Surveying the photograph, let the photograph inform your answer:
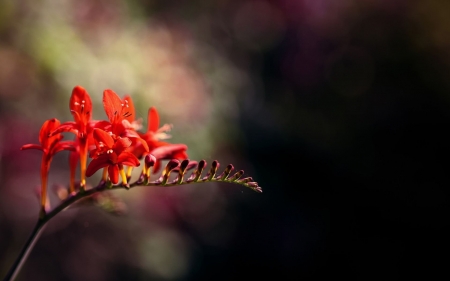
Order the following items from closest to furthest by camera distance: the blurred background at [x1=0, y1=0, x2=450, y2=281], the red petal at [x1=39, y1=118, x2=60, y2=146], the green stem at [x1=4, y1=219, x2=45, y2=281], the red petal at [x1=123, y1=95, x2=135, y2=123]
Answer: the green stem at [x1=4, y1=219, x2=45, y2=281], the red petal at [x1=39, y1=118, x2=60, y2=146], the red petal at [x1=123, y1=95, x2=135, y2=123], the blurred background at [x1=0, y1=0, x2=450, y2=281]

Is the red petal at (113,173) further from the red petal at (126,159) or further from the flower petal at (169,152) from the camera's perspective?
the flower petal at (169,152)

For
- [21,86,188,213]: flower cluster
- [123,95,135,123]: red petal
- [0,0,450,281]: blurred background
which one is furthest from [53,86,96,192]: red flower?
[0,0,450,281]: blurred background

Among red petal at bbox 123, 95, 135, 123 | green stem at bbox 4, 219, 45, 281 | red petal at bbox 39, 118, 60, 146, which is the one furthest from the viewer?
red petal at bbox 123, 95, 135, 123

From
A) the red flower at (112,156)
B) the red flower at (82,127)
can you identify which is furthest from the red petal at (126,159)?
the red flower at (82,127)

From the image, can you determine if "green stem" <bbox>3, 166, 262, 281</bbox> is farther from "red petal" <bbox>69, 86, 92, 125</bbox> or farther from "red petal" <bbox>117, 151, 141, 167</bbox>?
"red petal" <bbox>69, 86, 92, 125</bbox>

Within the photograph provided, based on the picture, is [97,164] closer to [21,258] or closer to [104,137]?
[104,137]
